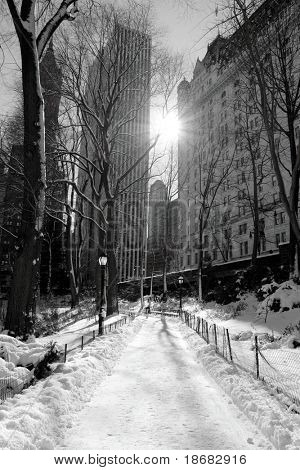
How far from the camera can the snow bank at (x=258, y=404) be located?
476cm

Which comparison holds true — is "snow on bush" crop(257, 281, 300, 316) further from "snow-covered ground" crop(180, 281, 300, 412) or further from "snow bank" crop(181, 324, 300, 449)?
A: "snow bank" crop(181, 324, 300, 449)

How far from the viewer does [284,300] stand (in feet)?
49.2

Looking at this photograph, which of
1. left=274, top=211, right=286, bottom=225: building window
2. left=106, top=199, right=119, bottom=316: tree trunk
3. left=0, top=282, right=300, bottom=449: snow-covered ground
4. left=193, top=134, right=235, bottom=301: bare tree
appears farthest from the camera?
left=274, top=211, right=286, bottom=225: building window

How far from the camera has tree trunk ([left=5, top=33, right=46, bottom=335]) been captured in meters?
9.88

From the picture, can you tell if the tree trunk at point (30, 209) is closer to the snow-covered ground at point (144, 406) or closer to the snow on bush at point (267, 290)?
the snow-covered ground at point (144, 406)

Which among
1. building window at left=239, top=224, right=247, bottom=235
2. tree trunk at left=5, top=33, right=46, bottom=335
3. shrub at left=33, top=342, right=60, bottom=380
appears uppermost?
building window at left=239, top=224, right=247, bottom=235

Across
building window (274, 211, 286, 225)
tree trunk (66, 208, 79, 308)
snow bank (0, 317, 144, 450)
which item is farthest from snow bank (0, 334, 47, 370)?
building window (274, 211, 286, 225)

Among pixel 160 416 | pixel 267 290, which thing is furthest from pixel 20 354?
pixel 267 290

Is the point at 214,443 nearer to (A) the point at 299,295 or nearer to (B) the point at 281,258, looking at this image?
(A) the point at 299,295

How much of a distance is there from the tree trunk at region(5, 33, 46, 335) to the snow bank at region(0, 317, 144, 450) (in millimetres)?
2204

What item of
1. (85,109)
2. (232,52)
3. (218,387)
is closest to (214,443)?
(218,387)

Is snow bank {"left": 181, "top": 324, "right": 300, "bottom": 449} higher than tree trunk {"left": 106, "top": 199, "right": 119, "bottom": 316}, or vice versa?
tree trunk {"left": 106, "top": 199, "right": 119, "bottom": 316}

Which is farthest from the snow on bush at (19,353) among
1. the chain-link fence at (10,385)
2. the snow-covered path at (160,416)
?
the snow-covered path at (160,416)

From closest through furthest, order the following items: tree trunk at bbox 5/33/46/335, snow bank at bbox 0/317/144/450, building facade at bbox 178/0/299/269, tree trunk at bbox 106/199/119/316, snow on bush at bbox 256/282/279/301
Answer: snow bank at bbox 0/317/144/450
tree trunk at bbox 5/33/46/335
snow on bush at bbox 256/282/279/301
tree trunk at bbox 106/199/119/316
building facade at bbox 178/0/299/269
